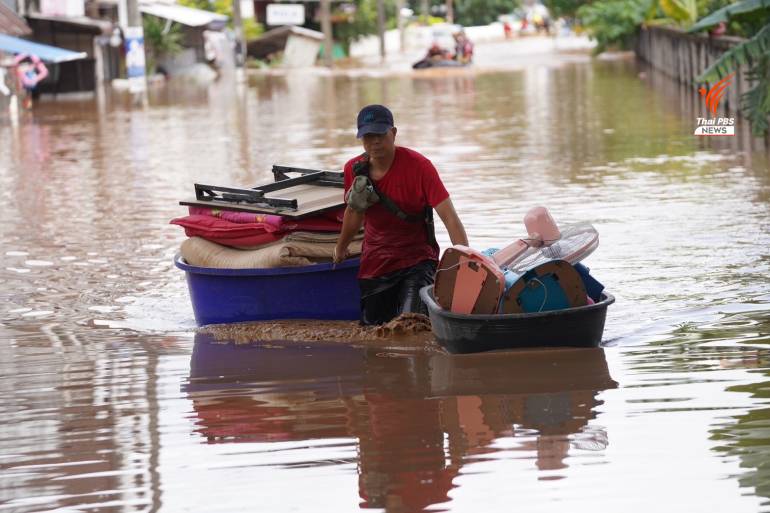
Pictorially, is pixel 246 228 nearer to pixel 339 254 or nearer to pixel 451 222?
pixel 339 254

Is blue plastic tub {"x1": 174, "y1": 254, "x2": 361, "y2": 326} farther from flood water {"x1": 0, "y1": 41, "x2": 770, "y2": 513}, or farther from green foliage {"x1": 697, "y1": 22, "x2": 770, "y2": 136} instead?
green foliage {"x1": 697, "y1": 22, "x2": 770, "y2": 136}

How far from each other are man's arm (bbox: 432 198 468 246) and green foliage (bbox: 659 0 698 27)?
27.3m

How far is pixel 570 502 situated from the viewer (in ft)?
17.0

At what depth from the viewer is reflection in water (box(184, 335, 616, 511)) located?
19.0 feet

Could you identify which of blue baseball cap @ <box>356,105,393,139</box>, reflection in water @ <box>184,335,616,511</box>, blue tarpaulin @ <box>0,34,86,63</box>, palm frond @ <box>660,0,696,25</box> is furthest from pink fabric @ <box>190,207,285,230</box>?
palm frond @ <box>660,0,696,25</box>

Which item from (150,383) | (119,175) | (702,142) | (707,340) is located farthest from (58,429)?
(702,142)

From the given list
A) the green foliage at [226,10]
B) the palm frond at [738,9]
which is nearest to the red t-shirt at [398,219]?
the palm frond at [738,9]

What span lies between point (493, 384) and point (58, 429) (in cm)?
201

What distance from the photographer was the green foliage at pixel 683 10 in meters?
34.1

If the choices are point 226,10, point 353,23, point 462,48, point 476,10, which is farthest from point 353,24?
point 476,10

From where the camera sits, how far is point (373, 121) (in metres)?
7.63

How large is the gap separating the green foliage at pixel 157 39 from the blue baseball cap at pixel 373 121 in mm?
43514

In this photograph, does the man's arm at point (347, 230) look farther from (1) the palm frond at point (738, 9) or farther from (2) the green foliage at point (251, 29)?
(2) the green foliage at point (251, 29)

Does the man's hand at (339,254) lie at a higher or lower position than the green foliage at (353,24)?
lower
